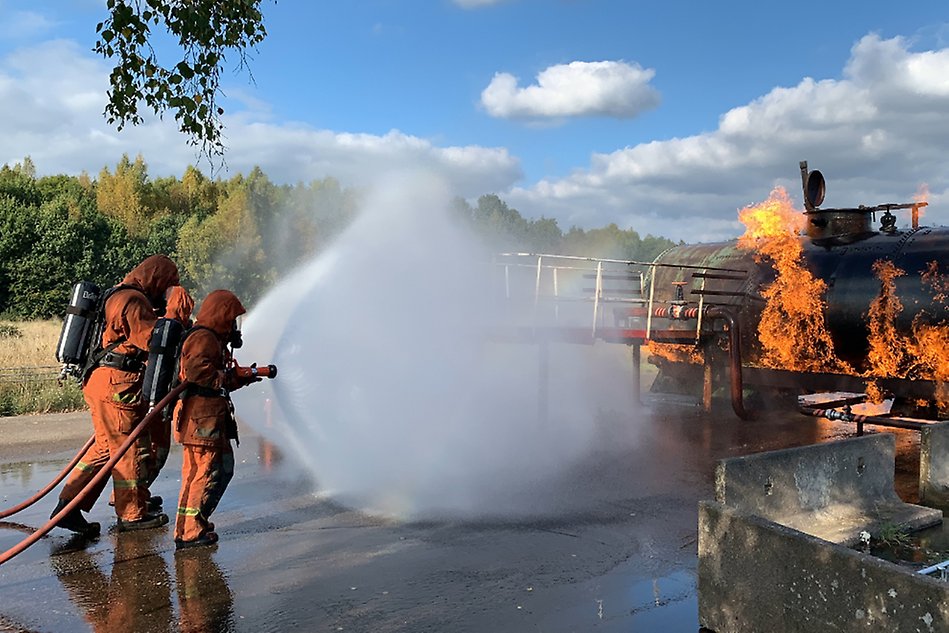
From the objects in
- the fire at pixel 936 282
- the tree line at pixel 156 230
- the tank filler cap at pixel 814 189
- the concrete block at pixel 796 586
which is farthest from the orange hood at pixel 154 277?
the tree line at pixel 156 230

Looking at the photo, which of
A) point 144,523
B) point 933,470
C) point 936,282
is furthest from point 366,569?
point 936,282

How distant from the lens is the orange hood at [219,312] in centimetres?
578

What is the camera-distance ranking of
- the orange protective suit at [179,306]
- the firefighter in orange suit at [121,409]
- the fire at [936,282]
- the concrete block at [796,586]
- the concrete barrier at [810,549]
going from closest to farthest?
the concrete block at [796,586] < the concrete barrier at [810,549] < the orange protective suit at [179,306] < the firefighter in orange suit at [121,409] < the fire at [936,282]

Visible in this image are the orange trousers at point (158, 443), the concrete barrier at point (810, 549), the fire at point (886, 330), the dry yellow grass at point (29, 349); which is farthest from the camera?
the dry yellow grass at point (29, 349)

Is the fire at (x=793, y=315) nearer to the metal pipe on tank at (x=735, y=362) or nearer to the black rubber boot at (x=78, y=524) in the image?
the metal pipe on tank at (x=735, y=362)

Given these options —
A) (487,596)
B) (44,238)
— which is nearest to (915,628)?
(487,596)

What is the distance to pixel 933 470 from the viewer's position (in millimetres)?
6848

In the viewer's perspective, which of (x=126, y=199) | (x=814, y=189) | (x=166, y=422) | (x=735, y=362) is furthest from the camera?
(x=126, y=199)

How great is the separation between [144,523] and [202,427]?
1245mm

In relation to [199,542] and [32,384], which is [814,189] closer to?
[199,542]

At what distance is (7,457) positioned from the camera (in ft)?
30.6

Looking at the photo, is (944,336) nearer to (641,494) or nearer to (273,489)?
(641,494)

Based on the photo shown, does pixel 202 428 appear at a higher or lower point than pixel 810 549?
higher

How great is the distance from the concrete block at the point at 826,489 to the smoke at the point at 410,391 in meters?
1.95
